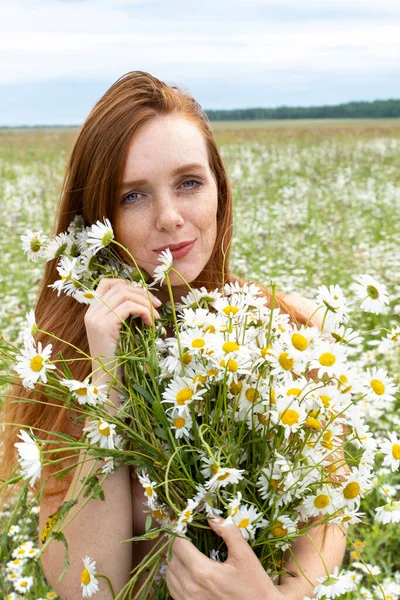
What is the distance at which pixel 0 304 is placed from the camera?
4488 millimetres

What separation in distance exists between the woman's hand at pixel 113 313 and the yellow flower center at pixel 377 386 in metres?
0.39

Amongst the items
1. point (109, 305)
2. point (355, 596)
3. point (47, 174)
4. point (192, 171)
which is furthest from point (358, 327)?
point (47, 174)

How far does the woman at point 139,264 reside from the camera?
124 cm

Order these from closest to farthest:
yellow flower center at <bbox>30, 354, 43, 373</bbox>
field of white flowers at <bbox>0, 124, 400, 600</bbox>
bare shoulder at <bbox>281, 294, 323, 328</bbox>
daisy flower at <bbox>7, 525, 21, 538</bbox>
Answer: yellow flower center at <bbox>30, 354, 43, 373</bbox>, bare shoulder at <bbox>281, 294, 323, 328</bbox>, daisy flower at <bbox>7, 525, 21, 538</bbox>, field of white flowers at <bbox>0, 124, 400, 600</bbox>

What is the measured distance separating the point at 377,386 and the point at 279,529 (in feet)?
0.94

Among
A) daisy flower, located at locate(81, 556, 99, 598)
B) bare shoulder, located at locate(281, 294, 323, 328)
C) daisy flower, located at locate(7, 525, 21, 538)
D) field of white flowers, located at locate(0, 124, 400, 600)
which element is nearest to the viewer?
daisy flower, located at locate(81, 556, 99, 598)

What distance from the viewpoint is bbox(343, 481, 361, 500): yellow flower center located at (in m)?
1.18

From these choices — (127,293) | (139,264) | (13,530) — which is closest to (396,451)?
(127,293)

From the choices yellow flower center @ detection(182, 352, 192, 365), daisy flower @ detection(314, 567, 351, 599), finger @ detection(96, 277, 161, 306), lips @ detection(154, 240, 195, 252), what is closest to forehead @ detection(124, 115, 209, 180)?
lips @ detection(154, 240, 195, 252)

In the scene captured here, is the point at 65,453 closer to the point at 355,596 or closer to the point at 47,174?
the point at 355,596

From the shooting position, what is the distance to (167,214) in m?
1.47

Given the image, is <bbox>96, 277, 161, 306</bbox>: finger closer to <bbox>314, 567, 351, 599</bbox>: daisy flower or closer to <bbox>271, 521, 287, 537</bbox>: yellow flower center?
<bbox>271, 521, 287, 537</bbox>: yellow flower center

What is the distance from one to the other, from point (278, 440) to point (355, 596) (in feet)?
4.35

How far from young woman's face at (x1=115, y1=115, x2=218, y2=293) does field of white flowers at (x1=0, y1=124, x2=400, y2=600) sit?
0.22 metres
